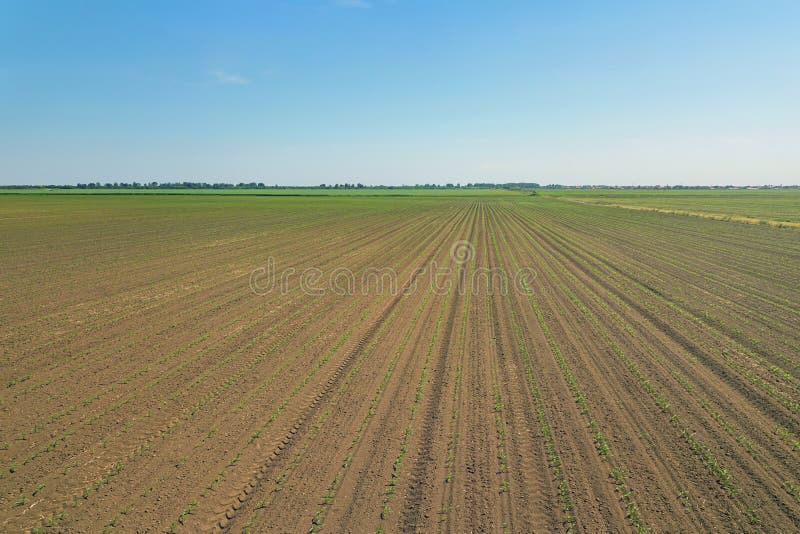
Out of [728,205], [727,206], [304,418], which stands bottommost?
[304,418]

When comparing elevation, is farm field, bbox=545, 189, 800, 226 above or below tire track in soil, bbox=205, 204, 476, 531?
above

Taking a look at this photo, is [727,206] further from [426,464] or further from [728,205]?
[426,464]

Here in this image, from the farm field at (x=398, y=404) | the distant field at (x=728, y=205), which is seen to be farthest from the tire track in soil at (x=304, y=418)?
the distant field at (x=728, y=205)

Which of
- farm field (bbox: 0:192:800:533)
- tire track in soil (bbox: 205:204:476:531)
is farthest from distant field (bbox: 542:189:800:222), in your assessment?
tire track in soil (bbox: 205:204:476:531)

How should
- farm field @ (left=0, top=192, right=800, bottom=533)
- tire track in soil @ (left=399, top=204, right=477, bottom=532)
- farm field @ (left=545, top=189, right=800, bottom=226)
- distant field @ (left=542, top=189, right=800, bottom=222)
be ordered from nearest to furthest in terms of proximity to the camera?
tire track in soil @ (left=399, top=204, right=477, bottom=532) → farm field @ (left=0, top=192, right=800, bottom=533) → farm field @ (left=545, top=189, right=800, bottom=226) → distant field @ (left=542, top=189, right=800, bottom=222)

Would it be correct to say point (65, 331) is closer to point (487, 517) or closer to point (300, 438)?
point (300, 438)

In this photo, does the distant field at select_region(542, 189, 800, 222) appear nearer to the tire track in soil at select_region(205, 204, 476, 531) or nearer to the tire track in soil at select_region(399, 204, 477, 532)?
the tire track in soil at select_region(205, 204, 476, 531)

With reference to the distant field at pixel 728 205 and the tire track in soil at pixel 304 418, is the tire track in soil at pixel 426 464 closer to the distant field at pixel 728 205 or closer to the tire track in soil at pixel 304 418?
the tire track in soil at pixel 304 418

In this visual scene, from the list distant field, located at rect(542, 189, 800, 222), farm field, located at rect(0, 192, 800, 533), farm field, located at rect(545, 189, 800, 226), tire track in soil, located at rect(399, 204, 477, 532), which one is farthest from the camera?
distant field, located at rect(542, 189, 800, 222)

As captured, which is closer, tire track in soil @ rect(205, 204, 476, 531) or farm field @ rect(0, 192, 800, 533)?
tire track in soil @ rect(205, 204, 476, 531)

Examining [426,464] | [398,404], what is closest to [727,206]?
[398,404]
